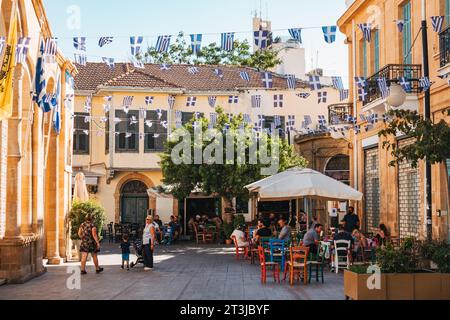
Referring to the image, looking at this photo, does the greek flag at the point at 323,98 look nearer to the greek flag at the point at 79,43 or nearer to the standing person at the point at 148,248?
the standing person at the point at 148,248

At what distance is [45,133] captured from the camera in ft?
69.3

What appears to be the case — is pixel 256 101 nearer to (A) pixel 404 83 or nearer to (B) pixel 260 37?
(A) pixel 404 83

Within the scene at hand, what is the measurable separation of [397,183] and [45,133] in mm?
11156

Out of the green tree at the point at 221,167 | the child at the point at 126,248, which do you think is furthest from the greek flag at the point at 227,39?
the green tree at the point at 221,167

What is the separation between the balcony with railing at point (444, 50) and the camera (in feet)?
54.9

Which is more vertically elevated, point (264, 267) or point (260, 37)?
point (260, 37)

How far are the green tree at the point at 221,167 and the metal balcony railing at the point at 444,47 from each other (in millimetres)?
12751

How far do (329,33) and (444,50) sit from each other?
3810mm

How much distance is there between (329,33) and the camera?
1547 centimetres

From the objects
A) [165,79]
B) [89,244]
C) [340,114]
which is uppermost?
[165,79]

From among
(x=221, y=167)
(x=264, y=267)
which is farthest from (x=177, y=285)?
(x=221, y=167)

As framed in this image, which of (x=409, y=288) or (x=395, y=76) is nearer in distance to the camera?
(x=409, y=288)

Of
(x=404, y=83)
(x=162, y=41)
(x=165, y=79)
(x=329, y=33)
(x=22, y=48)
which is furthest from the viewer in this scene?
(x=165, y=79)

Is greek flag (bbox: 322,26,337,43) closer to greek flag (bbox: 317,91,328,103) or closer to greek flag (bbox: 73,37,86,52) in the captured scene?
greek flag (bbox: 73,37,86,52)
